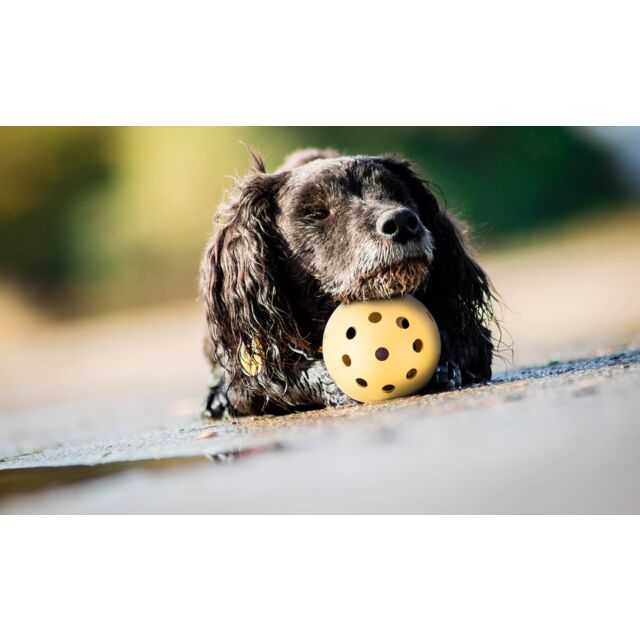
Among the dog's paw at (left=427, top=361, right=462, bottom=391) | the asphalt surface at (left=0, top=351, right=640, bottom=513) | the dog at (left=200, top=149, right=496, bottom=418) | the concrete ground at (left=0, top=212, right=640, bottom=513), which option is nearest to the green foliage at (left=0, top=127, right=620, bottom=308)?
the dog at (left=200, top=149, right=496, bottom=418)

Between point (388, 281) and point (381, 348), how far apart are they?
0.37m

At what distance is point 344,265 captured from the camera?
13.8ft

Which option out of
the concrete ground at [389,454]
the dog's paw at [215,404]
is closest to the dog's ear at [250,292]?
the concrete ground at [389,454]

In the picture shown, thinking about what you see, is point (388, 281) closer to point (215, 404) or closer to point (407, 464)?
point (407, 464)

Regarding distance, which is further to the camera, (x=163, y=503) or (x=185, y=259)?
(x=185, y=259)

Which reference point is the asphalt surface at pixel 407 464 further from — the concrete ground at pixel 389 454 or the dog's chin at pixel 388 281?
the dog's chin at pixel 388 281

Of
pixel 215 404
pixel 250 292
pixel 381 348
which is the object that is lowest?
pixel 215 404

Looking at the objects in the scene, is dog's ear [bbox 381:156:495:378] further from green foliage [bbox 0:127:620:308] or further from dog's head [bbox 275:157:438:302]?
green foliage [bbox 0:127:620:308]

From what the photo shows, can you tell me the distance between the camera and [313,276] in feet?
14.5

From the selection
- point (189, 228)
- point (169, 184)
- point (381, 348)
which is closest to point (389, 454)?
point (381, 348)

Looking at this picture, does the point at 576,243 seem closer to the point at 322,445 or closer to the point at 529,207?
the point at 529,207

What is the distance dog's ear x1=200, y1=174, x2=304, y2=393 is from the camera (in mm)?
4438
